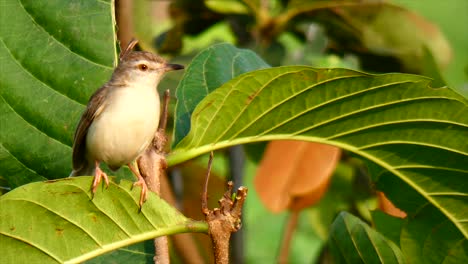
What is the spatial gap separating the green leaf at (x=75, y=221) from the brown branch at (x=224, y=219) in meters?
0.03

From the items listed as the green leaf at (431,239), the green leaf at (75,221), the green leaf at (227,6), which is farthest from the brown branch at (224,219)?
the green leaf at (227,6)

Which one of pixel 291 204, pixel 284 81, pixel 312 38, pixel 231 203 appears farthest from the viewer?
pixel 312 38

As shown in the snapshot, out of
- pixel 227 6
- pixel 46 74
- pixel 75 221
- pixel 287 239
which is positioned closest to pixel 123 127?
pixel 46 74

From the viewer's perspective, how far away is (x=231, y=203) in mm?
1733

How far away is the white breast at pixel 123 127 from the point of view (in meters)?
2.22

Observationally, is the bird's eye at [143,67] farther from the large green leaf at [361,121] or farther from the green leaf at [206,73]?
the large green leaf at [361,121]

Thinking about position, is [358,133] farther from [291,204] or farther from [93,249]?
[291,204]

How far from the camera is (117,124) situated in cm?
237

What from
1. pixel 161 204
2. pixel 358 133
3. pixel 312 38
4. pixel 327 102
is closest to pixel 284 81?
pixel 327 102

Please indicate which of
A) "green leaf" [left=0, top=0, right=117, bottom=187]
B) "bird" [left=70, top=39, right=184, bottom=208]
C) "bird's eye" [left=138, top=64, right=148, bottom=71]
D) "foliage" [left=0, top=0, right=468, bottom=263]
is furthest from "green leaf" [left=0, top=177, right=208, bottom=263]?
"bird's eye" [left=138, top=64, right=148, bottom=71]

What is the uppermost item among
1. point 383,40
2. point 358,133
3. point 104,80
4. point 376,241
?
point 383,40

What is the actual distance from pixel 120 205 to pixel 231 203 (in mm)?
234

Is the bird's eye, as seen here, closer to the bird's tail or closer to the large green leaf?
the bird's tail

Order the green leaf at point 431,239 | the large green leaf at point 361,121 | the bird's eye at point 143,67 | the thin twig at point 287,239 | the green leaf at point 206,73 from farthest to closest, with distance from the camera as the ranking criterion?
the thin twig at point 287,239 < the bird's eye at point 143,67 < the green leaf at point 206,73 < the green leaf at point 431,239 < the large green leaf at point 361,121
